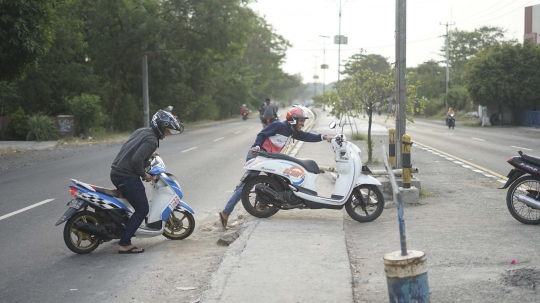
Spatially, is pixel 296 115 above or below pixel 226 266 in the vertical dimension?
above

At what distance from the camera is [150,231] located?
7.75 metres

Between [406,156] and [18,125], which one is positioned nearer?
[406,156]

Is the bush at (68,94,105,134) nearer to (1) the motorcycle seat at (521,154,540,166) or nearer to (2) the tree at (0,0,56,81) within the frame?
(2) the tree at (0,0,56,81)

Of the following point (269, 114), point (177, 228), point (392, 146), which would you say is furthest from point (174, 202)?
point (269, 114)

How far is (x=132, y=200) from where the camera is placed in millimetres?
7504

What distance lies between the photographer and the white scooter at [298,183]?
28.7ft

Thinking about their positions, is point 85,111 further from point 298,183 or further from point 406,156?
point 298,183

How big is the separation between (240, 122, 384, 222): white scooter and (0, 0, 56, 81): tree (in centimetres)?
1183

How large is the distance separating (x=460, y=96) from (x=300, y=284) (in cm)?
6175

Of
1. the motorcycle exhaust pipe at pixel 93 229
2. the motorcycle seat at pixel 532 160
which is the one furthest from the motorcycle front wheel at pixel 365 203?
the motorcycle exhaust pipe at pixel 93 229

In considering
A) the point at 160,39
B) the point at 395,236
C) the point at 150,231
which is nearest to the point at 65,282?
the point at 150,231

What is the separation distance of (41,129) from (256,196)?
20.9 metres

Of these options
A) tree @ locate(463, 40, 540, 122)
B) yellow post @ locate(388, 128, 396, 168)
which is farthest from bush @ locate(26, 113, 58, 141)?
tree @ locate(463, 40, 540, 122)

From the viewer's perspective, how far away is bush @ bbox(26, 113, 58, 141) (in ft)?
90.0
